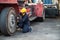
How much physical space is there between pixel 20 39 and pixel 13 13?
4.63ft

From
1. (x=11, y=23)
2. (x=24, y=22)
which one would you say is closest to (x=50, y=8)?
(x=24, y=22)

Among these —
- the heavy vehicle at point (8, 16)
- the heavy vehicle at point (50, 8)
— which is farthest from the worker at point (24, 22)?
the heavy vehicle at point (50, 8)

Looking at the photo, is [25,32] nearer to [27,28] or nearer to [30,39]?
[27,28]

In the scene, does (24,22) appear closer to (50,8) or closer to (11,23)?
(11,23)

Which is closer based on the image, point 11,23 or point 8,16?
point 8,16

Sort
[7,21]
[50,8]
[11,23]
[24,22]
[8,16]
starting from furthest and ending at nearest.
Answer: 1. [50,8]
2. [24,22]
3. [11,23]
4. [8,16]
5. [7,21]

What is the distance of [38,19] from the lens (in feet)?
44.0

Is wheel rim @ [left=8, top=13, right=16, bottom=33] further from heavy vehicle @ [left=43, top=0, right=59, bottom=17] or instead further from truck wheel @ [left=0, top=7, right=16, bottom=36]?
heavy vehicle @ [left=43, top=0, right=59, bottom=17]

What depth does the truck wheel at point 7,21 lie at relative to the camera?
7.98m

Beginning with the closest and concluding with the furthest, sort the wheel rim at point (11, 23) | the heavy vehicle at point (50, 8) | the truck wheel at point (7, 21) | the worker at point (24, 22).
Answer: the truck wheel at point (7, 21) → the wheel rim at point (11, 23) → the worker at point (24, 22) → the heavy vehicle at point (50, 8)

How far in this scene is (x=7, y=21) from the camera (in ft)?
26.5

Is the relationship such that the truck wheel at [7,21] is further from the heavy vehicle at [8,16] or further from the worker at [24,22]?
the worker at [24,22]

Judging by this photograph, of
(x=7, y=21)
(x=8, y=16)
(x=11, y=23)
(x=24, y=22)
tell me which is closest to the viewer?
(x=7, y=21)

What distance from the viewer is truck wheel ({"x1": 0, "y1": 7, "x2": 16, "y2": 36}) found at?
7980 millimetres
